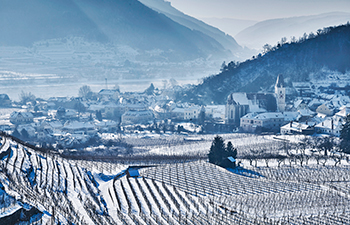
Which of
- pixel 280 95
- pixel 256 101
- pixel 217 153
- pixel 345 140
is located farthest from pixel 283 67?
pixel 217 153

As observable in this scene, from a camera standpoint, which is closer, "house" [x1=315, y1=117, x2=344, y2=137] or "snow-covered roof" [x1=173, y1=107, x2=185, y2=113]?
"house" [x1=315, y1=117, x2=344, y2=137]

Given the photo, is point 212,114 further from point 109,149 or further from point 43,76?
point 43,76

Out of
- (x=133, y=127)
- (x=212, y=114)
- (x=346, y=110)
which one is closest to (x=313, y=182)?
(x=346, y=110)

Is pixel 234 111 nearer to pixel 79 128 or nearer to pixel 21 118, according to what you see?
pixel 79 128

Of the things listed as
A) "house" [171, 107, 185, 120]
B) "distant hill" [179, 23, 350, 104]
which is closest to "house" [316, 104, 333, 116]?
"distant hill" [179, 23, 350, 104]

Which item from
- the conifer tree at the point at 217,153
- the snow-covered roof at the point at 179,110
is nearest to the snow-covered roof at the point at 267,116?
the snow-covered roof at the point at 179,110

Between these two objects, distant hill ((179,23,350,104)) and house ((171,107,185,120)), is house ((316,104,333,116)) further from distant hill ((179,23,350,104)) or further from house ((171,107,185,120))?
house ((171,107,185,120))
